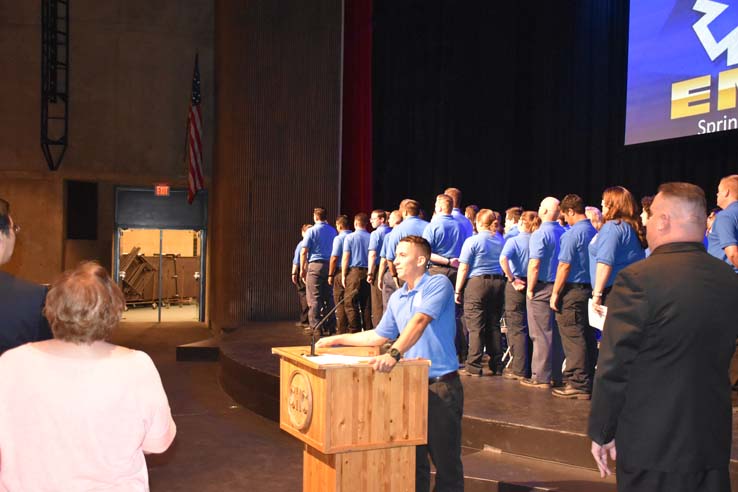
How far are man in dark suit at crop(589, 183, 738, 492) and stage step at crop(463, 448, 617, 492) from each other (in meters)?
1.94

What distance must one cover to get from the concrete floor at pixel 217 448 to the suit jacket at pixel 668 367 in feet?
6.68

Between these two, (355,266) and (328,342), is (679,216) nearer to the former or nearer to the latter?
(328,342)

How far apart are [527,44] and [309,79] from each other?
3.95 meters

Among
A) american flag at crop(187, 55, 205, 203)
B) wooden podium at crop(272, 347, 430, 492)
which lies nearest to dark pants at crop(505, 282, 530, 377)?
wooden podium at crop(272, 347, 430, 492)

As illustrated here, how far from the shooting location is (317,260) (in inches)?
417

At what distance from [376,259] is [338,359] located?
5459 mm

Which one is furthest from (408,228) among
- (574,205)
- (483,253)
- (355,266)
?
(355,266)

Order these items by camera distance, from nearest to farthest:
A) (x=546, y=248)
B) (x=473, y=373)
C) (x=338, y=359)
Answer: (x=338, y=359) → (x=546, y=248) → (x=473, y=373)

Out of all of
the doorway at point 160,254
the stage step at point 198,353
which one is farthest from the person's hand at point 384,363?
the doorway at point 160,254

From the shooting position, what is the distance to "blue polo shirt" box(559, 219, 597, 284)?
20.6 ft

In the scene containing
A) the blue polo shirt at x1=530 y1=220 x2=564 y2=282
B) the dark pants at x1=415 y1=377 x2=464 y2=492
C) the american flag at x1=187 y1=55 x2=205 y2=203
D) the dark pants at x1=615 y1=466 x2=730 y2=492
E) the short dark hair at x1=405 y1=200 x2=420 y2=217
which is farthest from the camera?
the american flag at x1=187 y1=55 x2=205 y2=203

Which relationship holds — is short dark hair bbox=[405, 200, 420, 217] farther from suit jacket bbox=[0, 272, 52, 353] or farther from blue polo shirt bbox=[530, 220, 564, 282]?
suit jacket bbox=[0, 272, 52, 353]

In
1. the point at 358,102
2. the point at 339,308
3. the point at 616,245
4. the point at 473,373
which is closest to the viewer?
the point at 616,245

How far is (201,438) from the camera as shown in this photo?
6668 millimetres
